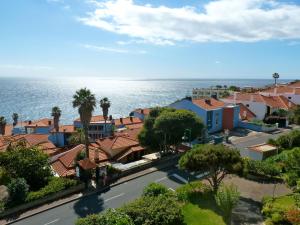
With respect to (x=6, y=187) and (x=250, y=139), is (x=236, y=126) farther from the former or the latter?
(x=6, y=187)

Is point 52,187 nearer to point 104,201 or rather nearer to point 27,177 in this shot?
point 27,177

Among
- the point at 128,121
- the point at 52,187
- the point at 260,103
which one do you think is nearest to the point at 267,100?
the point at 260,103

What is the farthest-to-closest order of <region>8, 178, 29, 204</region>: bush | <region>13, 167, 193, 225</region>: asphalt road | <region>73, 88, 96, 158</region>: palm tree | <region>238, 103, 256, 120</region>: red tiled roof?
1. <region>238, 103, 256, 120</region>: red tiled roof
2. <region>73, 88, 96, 158</region>: palm tree
3. <region>8, 178, 29, 204</region>: bush
4. <region>13, 167, 193, 225</region>: asphalt road

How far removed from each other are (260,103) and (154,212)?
5301cm

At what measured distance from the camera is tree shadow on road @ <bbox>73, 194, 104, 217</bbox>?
2906 centimetres

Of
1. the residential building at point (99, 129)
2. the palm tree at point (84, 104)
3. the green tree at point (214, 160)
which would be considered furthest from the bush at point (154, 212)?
the residential building at point (99, 129)

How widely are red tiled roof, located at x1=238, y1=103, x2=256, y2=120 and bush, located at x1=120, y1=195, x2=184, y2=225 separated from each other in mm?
47388

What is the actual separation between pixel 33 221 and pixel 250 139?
38.3 metres

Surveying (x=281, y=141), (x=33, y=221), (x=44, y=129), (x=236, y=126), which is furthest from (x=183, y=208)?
(x=44, y=129)

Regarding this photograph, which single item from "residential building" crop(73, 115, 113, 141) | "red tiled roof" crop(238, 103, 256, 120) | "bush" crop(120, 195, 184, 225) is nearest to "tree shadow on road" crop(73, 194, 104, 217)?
"bush" crop(120, 195, 184, 225)

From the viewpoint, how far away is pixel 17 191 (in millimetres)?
30469

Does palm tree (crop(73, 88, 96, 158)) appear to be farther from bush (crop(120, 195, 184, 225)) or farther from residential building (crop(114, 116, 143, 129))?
residential building (crop(114, 116, 143, 129))

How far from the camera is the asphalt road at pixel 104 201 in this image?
2811 cm

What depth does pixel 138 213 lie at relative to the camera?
23375 mm
